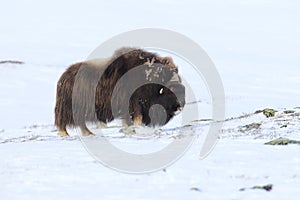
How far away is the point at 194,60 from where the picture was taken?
3797cm

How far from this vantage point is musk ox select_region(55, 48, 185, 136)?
1093 centimetres

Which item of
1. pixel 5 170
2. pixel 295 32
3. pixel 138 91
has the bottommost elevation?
pixel 5 170

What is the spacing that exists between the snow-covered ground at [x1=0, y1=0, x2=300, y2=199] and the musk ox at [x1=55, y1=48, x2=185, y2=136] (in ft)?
1.55

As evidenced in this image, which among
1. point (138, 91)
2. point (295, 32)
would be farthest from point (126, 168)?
point (295, 32)

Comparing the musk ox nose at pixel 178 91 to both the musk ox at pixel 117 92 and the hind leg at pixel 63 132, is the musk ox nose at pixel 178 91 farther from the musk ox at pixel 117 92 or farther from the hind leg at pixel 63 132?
the hind leg at pixel 63 132

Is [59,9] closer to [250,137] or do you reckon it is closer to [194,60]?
[194,60]

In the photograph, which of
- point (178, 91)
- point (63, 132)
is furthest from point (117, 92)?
point (63, 132)

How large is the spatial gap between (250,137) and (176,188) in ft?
10.6

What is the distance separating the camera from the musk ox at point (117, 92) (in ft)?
35.9

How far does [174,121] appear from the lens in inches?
577

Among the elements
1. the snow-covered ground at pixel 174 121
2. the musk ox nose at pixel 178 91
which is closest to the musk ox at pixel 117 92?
the musk ox nose at pixel 178 91

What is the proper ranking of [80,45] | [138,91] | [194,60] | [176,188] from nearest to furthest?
[176,188]
[138,91]
[194,60]
[80,45]

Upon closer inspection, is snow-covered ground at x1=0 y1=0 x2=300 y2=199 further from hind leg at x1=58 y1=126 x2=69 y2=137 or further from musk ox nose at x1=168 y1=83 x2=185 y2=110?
musk ox nose at x1=168 y1=83 x2=185 y2=110

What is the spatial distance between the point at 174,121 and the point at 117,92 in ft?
13.1
